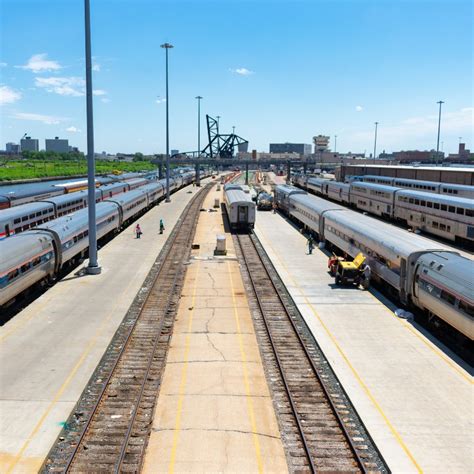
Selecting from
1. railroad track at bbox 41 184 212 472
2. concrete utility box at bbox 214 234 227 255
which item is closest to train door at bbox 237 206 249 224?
concrete utility box at bbox 214 234 227 255

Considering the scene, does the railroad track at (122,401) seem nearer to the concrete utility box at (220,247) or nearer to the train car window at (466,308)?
the train car window at (466,308)

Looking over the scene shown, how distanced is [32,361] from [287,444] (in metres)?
9.68

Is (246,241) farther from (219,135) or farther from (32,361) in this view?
(219,135)

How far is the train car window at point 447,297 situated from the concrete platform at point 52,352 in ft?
42.4

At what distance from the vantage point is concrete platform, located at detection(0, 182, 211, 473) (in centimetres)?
1230

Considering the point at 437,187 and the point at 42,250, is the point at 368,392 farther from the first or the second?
the point at 437,187

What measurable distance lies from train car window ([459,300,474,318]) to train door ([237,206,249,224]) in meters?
30.6

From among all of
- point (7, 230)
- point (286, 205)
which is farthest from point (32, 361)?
point (286, 205)

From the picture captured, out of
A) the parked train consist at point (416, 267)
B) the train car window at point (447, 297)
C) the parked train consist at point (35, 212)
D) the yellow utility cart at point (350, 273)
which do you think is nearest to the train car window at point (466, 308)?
the parked train consist at point (416, 267)

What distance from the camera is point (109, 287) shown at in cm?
2667

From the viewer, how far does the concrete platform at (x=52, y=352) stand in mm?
12297

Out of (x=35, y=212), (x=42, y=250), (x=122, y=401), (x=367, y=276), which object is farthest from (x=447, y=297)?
(x=35, y=212)

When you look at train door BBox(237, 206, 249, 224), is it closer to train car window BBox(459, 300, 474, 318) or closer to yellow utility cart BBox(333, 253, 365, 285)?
yellow utility cart BBox(333, 253, 365, 285)

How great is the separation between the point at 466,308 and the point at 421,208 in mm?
30565
